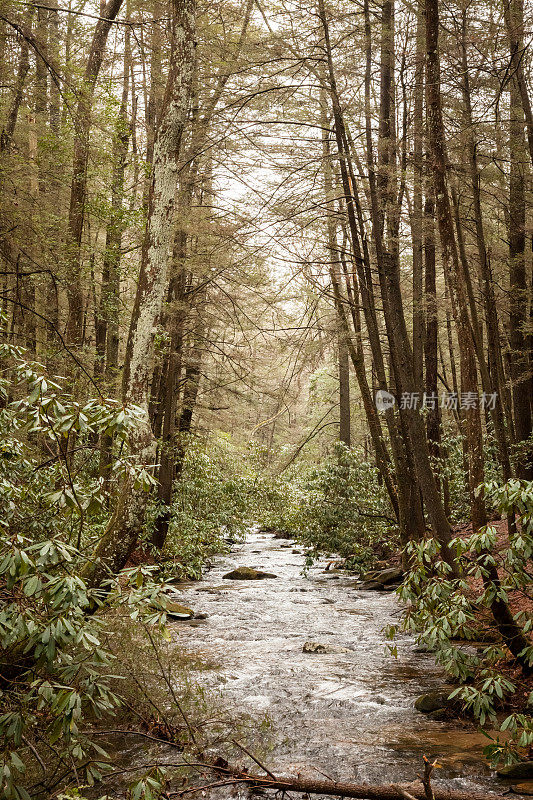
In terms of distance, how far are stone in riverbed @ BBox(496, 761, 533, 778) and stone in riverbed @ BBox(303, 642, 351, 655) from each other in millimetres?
3949

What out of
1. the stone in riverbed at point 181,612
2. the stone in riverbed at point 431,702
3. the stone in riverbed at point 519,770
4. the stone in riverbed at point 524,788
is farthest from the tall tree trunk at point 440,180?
the stone in riverbed at point 181,612

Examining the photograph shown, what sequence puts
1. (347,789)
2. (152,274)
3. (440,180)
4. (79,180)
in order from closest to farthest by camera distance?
(347,789)
(152,274)
(440,180)
(79,180)

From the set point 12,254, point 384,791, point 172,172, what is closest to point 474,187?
point 172,172

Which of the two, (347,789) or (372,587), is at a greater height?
(347,789)

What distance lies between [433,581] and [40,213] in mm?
9697

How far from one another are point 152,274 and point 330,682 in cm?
500

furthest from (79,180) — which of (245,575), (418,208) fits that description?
(245,575)

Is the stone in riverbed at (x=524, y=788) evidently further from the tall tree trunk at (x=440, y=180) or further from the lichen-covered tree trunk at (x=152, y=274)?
the lichen-covered tree trunk at (x=152, y=274)

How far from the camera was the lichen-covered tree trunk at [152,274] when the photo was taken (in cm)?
574

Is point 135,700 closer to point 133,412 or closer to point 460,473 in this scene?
point 133,412

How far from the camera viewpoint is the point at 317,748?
4941mm

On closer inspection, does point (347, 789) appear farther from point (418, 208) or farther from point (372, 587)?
point (418, 208)

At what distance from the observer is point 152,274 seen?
6.37 meters

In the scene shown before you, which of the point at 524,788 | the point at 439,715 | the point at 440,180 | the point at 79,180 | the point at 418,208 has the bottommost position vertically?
the point at 439,715
